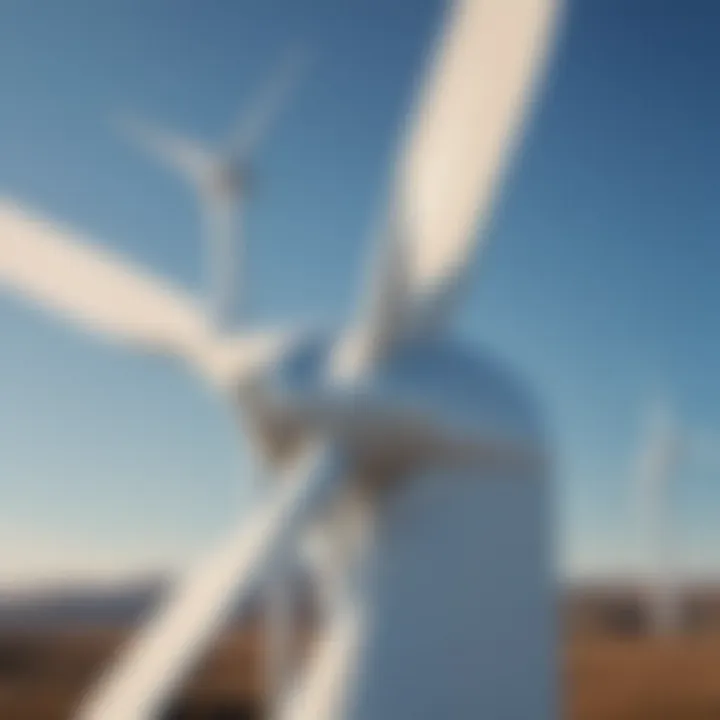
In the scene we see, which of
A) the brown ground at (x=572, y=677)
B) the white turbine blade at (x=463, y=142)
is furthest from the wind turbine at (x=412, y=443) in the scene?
the brown ground at (x=572, y=677)

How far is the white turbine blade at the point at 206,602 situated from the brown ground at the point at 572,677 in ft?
56.2

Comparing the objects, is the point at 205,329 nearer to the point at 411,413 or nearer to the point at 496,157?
the point at 411,413

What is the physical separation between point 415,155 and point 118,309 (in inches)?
144

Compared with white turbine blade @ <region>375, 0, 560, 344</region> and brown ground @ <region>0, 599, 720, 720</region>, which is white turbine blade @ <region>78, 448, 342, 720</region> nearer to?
white turbine blade @ <region>375, 0, 560, 344</region>

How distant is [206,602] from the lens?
1093 centimetres

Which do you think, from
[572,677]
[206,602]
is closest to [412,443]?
[206,602]

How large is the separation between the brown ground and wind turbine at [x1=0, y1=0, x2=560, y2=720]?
15.4 meters

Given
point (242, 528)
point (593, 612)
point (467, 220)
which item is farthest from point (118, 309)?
point (593, 612)

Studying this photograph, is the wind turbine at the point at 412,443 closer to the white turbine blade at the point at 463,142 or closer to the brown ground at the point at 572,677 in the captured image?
the white turbine blade at the point at 463,142

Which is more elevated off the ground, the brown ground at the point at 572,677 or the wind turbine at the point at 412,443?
the brown ground at the point at 572,677

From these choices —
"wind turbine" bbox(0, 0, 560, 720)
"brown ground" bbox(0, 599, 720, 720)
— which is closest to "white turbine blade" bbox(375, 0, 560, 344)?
"wind turbine" bbox(0, 0, 560, 720)

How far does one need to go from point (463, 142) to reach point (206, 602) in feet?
17.3

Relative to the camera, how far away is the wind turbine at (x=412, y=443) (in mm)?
12031

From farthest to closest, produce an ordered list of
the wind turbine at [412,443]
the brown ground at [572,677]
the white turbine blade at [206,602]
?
1. the brown ground at [572,677]
2. the wind turbine at [412,443]
3. the white turbine blade at [206,602]
